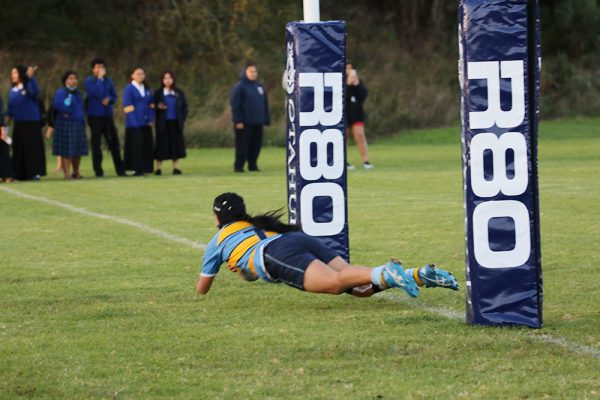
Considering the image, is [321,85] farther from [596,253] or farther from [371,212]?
[371,212]

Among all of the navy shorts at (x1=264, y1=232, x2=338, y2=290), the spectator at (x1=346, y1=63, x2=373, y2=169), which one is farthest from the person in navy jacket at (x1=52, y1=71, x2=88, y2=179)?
the navy shorts at (x1=264, y1=232, x2=338, y2=290)

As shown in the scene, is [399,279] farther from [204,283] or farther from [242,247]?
[204,283]

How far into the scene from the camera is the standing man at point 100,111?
24.4m

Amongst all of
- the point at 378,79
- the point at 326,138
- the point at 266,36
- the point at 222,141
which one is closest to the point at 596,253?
the point at 326,138

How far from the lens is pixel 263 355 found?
7.07 meters

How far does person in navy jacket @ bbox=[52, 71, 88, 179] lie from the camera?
79.0 ft

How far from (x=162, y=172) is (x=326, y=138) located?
53.4 ft

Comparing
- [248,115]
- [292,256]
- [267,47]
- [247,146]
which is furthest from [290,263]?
[267,47]

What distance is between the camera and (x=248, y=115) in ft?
84.1

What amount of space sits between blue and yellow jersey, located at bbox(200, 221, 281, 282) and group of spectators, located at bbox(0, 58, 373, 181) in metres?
15.0

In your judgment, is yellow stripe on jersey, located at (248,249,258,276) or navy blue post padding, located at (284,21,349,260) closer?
yellow stripe on jersey, located at (248,249,258,276)

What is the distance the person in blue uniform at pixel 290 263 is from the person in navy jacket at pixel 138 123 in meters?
15.6

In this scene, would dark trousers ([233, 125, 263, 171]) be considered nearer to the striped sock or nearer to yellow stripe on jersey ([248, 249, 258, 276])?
yellow stripe on jersey ([248, 249, 258, 276])

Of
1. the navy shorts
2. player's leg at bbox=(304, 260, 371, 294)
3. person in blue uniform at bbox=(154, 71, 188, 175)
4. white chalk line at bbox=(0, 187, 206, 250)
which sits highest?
person in blue uniform at bbox=(154, 71, 188, 175)
